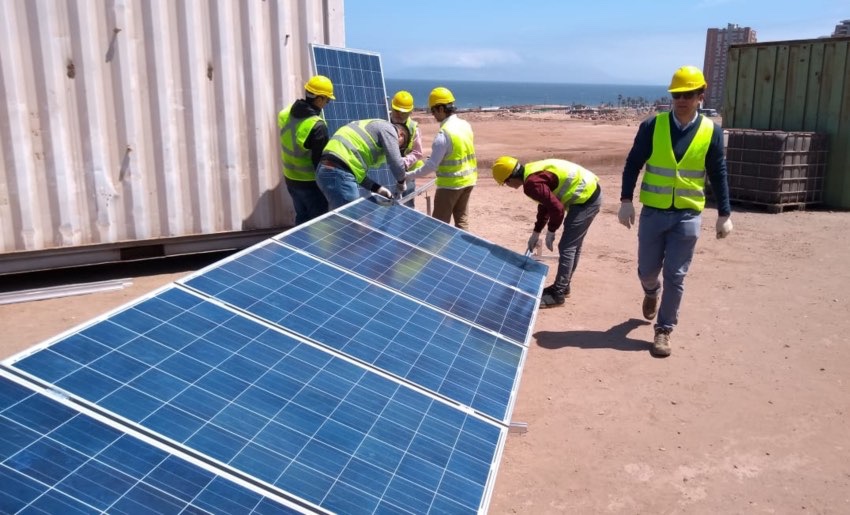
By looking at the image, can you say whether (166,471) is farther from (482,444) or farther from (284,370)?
(482,444)

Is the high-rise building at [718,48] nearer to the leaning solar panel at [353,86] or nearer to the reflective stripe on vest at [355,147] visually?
the leaning solar panel at [353,86]

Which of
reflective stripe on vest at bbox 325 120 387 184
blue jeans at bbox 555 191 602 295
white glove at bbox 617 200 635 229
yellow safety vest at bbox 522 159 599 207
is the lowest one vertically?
blue jeans at bbox 555 191 602 295

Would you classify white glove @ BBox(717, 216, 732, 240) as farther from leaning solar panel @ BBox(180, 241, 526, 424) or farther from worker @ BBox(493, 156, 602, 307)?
leaning solar panel @ BBox(180, 241, 526, 424)

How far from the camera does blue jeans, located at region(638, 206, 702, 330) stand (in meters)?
5.99

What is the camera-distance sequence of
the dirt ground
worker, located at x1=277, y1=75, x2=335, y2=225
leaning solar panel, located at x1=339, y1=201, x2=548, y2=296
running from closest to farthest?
1. the dirt ground
2. leaning solar panel, located at x1=339, y1=201, x2=548, y2=296
3. worker, located at x1=277, y1=75, x2=335, y2=225

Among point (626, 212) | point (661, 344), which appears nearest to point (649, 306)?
point (661, 344)

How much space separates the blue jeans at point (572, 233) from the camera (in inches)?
278

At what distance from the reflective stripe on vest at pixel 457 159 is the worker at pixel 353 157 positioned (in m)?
1.14

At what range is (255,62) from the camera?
7949 mm

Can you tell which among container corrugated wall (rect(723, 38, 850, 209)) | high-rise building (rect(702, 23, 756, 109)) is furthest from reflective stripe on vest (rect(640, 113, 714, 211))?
high-rise building (rect(702, 23, 756, 109))

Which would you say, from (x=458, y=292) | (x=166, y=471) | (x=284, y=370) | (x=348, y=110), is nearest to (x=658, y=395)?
(x=458, y=292)

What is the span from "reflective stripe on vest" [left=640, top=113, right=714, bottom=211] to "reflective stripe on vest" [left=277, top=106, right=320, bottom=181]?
3300 millimetres

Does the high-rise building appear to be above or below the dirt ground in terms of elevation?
above

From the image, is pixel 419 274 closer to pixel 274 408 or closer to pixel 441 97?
pixel 274 408
